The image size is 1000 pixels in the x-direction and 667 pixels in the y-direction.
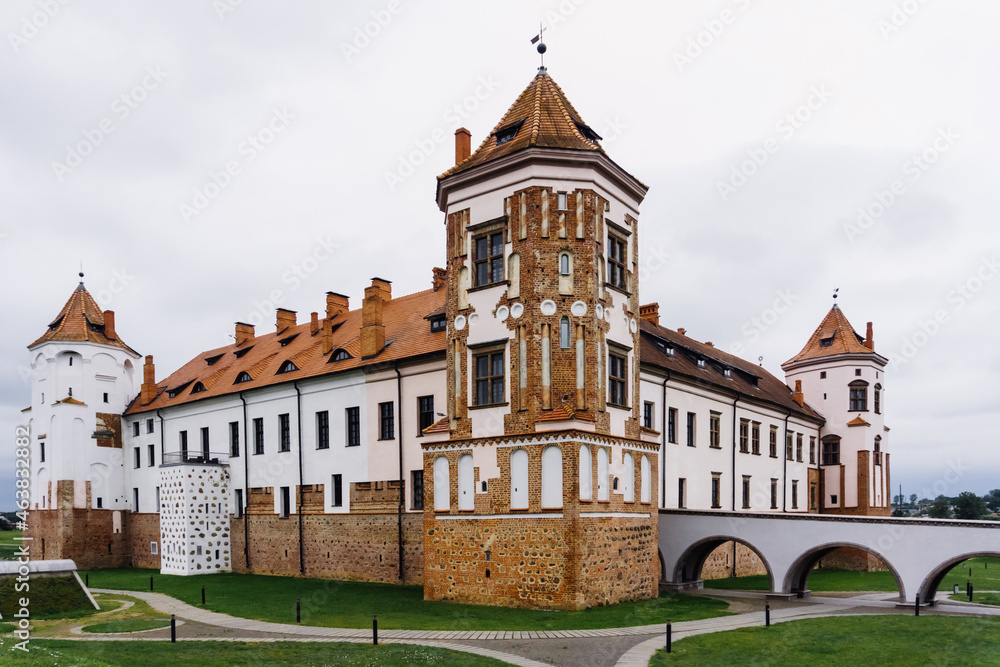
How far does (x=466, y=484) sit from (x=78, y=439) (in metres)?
30.7

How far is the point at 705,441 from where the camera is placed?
3647 centimetres

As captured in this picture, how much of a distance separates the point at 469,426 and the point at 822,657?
1182 centimetres

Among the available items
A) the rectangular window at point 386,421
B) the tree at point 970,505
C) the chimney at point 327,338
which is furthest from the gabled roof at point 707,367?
the tree at point 970,505

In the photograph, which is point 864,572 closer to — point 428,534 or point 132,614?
point 428,534

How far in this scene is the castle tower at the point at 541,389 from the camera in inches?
909

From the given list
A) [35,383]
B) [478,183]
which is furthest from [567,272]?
[35,383]

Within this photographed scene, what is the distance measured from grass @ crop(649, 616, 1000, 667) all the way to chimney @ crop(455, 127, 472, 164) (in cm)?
1967

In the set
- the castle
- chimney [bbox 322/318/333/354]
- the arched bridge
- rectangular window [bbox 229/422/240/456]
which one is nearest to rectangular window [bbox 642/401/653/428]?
the castle

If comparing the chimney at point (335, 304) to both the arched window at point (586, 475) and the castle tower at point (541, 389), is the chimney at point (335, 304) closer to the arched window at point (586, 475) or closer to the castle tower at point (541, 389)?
the castle tower at point (541, 389)

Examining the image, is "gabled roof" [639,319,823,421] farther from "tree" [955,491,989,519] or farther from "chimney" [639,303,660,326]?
"tree" [955,491,989,519]

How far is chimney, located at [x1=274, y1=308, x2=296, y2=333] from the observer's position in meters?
46.0

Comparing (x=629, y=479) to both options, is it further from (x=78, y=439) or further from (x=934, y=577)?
(x=78, y=439)

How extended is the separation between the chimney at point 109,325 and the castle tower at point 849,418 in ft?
136

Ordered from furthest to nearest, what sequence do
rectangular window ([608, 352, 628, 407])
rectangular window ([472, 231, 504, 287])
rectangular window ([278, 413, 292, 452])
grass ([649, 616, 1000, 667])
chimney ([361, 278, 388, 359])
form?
rectangular window ([278, 413, 292, 452]) → chimney ([361, 278, 388, 359]) → rectangular window ([472, 231, 504, 287]) → rectangular window ([608, 352, 628, 407]) → grass ([649, 616, 1000, 667])
